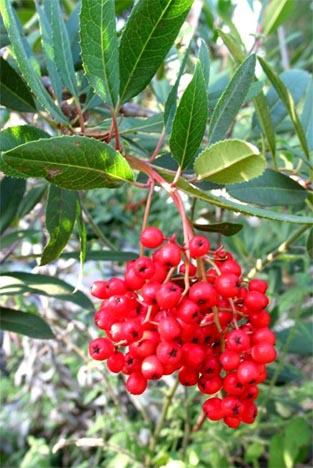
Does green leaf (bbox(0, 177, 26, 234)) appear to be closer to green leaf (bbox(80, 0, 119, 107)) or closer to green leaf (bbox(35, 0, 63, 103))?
green leaf (bbox(35, 0, 63, 103))

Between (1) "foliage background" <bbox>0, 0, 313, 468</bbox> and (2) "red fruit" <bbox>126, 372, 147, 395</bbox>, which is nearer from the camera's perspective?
(2) "red fruit" <bbox>126, 372, 147, 395</bbox>

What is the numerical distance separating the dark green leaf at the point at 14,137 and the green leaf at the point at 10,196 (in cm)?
33

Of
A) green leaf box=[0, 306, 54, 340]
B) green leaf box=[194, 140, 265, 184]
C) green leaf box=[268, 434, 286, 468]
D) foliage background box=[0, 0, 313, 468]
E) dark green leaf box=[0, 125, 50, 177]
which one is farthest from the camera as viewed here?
green leaf box=[268, 434, 286, 468]

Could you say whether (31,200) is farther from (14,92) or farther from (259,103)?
(259,103)

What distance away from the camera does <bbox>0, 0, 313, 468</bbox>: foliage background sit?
3.79ft

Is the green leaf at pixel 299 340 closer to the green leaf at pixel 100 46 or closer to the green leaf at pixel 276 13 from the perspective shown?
the green leaf at pixel 276 13

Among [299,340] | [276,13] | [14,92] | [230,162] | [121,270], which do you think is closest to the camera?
[230,162]

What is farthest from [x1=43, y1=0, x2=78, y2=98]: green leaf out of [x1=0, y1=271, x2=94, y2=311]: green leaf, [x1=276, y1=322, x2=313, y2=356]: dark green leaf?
[x1=276, y1=322, x2=313, y2=356]: dark green leaf

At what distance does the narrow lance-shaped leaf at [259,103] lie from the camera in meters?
0.85

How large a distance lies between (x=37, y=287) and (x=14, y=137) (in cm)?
42

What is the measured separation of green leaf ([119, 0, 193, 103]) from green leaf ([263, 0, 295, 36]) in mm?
664

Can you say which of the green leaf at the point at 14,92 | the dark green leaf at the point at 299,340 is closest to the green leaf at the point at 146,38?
the green leaf at the point at 14,92

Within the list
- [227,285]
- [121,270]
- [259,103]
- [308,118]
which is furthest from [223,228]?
[121,270]

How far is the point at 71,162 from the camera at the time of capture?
63cm
